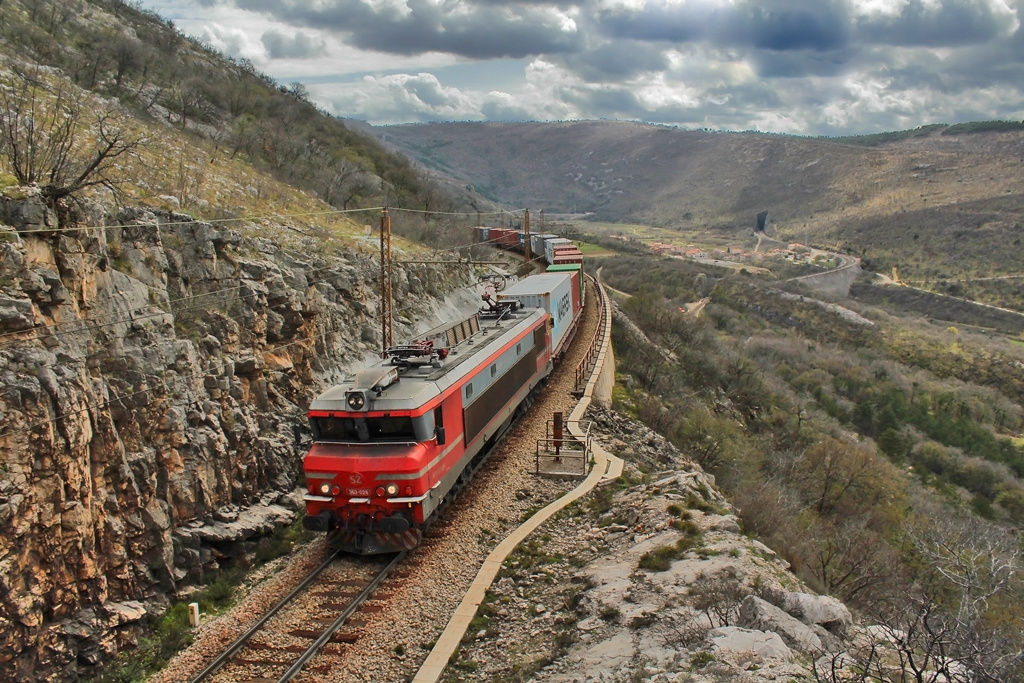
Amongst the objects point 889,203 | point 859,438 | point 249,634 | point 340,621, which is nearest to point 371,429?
point 340,621

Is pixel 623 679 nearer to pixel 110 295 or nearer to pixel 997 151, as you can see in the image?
pixel 110 295

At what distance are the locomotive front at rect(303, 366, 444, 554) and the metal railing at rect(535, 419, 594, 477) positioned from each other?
5.61 m

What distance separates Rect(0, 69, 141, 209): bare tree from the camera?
1197 centimetres

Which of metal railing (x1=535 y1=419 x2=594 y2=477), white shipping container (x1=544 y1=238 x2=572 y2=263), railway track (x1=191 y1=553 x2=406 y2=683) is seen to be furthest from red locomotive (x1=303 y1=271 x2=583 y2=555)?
white shipping container (x1=544 y1=238 x2=572 y2=263)

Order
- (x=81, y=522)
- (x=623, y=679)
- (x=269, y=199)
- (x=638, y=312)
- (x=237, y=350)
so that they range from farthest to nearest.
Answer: (x=638, y=312), (x=269, y=199), (x=237, y=350), (x=81, y=522), (x=623, y=679)

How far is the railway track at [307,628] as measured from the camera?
403 inches

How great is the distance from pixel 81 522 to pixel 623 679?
8.38 m

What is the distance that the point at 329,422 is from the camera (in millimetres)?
13305

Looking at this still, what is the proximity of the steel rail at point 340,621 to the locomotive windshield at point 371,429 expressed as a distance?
238cm

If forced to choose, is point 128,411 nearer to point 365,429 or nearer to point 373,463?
point 365,429

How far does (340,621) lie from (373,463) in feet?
8.82

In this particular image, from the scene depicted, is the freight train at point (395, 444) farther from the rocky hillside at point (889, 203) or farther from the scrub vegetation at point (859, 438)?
the rocky hillside at point (889, 203)

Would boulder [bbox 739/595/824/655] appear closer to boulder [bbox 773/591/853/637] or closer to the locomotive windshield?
boulder [bbox 773/591/853/637]

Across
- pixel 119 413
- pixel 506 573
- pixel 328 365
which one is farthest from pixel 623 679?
pixel 328 365
